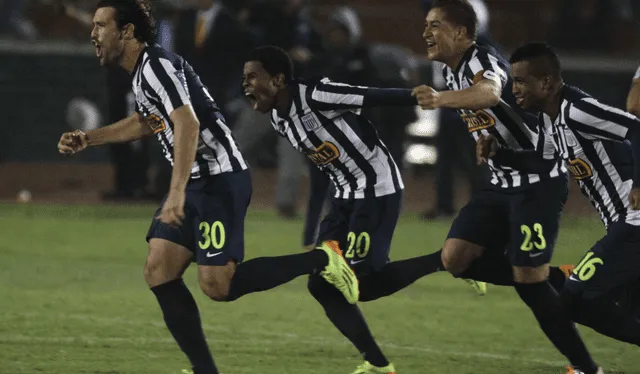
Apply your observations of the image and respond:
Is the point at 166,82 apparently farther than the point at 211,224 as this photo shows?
No

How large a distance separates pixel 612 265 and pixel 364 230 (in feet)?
4.74

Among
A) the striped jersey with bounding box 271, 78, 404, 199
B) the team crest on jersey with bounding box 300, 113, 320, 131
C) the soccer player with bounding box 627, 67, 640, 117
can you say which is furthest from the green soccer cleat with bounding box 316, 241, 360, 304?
the soccer player with bounding box 627, 67, 640, 117

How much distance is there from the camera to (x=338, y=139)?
7.57m

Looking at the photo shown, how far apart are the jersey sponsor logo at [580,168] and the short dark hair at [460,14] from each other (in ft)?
3.25

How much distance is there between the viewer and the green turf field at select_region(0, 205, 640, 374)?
789cm

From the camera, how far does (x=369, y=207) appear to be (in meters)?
7.64

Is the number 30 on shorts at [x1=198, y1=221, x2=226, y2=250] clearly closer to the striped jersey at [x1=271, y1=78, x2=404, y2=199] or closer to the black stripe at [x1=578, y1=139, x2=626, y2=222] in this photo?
the striped jersey at [x1=271, y1=78, x2=404, y2=199]

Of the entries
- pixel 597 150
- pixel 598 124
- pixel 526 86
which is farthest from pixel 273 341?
pixel 598 124

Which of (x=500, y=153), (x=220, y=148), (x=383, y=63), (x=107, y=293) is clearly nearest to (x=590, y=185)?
(x=500, y=153)

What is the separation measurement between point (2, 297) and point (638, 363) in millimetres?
4654

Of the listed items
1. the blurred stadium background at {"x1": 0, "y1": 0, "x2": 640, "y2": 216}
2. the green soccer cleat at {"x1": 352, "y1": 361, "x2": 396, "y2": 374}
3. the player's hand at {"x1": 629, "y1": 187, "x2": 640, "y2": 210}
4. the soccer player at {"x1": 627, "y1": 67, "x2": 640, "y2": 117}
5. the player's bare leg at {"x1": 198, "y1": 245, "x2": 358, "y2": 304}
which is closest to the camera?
the player's hand at {"x1": 629, "y1": 187, "x2": 640, "y2": 210}

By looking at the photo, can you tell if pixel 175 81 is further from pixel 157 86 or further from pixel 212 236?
pixel 212 236

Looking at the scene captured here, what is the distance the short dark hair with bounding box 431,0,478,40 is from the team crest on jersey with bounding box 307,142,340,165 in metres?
0.96

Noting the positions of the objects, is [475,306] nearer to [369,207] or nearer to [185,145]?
[369,207]
